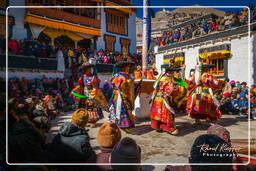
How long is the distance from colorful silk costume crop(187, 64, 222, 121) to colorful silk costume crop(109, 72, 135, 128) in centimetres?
186

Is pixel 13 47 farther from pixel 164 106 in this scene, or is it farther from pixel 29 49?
pixel 164 106

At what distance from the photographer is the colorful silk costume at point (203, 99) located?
5211mm

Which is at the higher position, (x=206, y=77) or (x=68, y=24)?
(x=68, y=24)

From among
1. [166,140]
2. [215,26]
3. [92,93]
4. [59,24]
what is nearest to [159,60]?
[215,26]

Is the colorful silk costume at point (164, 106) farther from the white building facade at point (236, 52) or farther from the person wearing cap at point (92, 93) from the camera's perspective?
the white building facade at point (236, 52)

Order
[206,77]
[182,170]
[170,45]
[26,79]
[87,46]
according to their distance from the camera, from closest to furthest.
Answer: [182,170], [206,77], [26,79], [170,45], [87,46]

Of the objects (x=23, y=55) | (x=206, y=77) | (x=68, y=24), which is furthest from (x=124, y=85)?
(x=68, y=24)

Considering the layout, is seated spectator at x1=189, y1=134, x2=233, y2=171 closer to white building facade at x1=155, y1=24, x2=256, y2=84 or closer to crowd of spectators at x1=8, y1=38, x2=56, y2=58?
white building facade at x1=155, y1=24, x2=256, y2=84

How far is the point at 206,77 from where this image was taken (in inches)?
210

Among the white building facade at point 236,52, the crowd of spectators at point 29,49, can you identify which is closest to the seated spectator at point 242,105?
the white building facade at point 236,52

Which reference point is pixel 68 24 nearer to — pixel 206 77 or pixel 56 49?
pixel 56 49

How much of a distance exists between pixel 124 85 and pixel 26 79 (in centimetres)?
766

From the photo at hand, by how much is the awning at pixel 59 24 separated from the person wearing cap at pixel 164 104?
12.5m

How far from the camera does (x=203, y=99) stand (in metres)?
5.23
